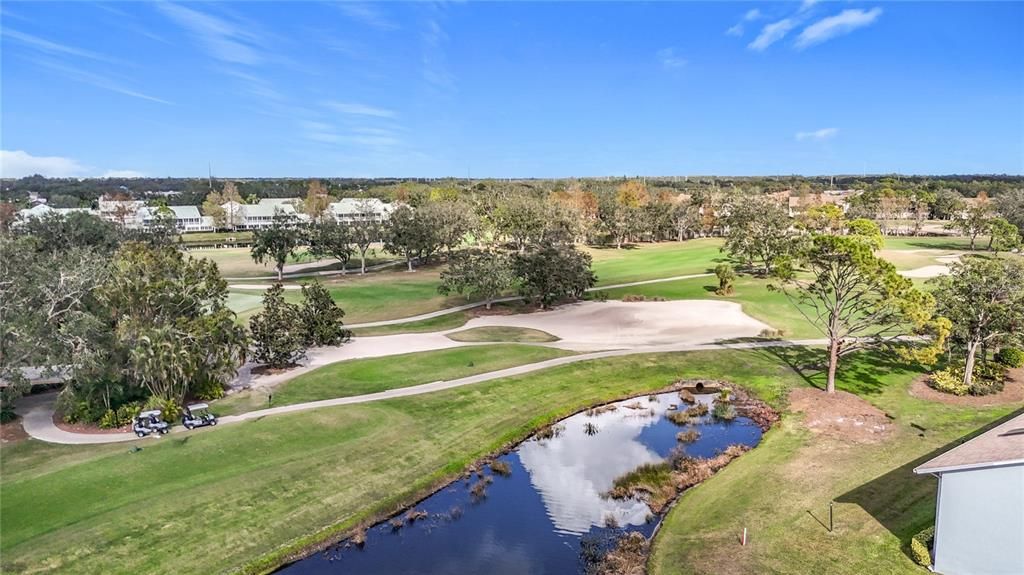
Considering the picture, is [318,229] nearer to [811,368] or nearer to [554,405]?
[554,405]

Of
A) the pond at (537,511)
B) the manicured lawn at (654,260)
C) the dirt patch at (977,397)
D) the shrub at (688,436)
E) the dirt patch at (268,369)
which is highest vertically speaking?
the manicured lawn at (654,260)

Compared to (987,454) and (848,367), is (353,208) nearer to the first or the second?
(848,367)

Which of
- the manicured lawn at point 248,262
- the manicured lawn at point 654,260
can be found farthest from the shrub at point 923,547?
the manicured lawn at point 248,262

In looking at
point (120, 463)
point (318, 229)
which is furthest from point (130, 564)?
point (318, 229)

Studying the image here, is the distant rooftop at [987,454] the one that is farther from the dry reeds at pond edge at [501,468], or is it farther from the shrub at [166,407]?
the shrub at [166,407]

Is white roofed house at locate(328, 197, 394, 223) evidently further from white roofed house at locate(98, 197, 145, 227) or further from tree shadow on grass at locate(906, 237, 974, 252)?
tree shadow on grass at locate(906, 237, 974, 252)

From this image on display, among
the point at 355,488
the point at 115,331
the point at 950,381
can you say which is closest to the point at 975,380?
the point at 950,381

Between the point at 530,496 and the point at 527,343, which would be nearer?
the point at 530,496

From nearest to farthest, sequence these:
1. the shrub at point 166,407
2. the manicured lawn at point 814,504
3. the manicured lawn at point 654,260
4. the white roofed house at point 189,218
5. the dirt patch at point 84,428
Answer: the manicured lawn at point 814,504 < the dirt patch at point 84,428 < the shrub at point 166,407 < the manicured lawn at point 654,260 < the white roofed house at point 189,218
